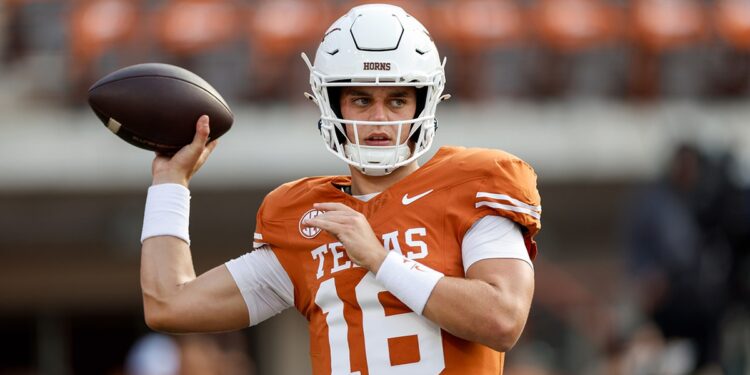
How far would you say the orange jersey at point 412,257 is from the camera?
3.34 metres

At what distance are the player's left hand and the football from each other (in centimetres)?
50

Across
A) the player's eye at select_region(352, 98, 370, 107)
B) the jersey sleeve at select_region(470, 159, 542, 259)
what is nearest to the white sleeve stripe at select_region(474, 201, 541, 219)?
the jersey sleeve at select_region(470, 159, 542, 259)

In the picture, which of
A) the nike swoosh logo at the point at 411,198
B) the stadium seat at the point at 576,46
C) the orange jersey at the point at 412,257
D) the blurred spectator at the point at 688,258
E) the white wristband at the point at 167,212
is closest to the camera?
the orange jersey at the point at 412,257

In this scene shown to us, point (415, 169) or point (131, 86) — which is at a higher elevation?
point (131, 86)

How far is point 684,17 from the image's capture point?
12367 mm

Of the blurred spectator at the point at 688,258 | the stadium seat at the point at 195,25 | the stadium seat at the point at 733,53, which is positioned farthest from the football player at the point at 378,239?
the stadium seat at the point at 733,53

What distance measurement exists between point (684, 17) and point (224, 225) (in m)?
4.37

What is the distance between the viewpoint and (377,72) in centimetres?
346

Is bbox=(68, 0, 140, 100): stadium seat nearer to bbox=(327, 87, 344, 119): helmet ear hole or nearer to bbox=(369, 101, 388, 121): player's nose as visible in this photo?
bbox=(327, 87, 344, 119): helmet ear hole

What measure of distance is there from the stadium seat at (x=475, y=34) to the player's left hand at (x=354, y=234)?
8.56m

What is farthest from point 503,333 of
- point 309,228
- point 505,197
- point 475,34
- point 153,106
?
point 475,34

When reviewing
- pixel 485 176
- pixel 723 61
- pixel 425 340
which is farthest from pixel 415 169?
pixel 723 61

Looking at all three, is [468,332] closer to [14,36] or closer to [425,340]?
[425,340]

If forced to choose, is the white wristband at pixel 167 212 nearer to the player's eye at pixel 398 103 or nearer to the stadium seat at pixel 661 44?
the player's eye at pixel 398 103
